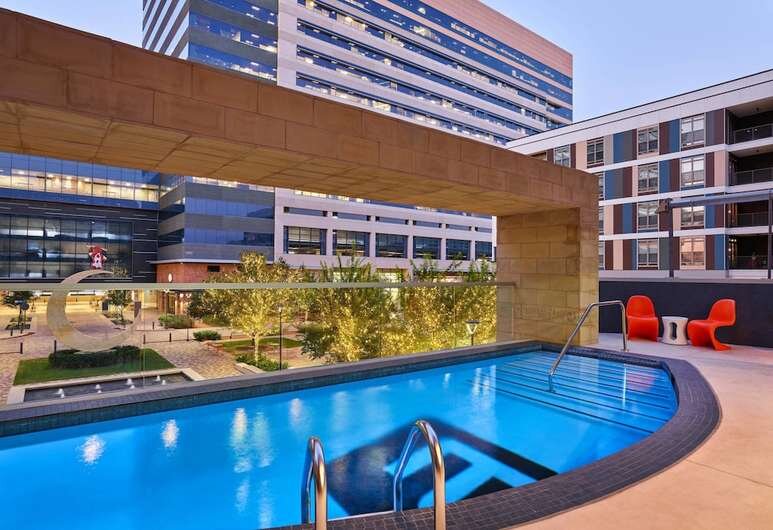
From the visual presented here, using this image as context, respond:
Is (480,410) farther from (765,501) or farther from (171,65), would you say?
(171,65)

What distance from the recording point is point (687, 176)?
2970 centimetres

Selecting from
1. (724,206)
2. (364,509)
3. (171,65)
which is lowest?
(364,509)

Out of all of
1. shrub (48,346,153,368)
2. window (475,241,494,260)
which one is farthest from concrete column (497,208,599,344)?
window (475,241,494,260)

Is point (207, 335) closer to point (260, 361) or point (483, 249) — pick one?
point (260, 361)

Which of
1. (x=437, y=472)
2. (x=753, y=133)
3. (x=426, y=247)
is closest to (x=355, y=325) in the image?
(x=437, y=472)

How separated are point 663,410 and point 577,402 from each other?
3.02 feet

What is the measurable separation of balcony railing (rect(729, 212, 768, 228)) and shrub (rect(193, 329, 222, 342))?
3085 cm

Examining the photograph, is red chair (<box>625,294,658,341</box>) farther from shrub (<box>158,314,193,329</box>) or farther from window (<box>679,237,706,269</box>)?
window (<box>679,237,706,269</box>)

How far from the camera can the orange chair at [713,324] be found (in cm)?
801

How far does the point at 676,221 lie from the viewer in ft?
97.9

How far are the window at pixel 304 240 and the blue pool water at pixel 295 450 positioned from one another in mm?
43197

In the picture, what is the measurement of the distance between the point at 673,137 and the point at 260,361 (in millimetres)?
32862

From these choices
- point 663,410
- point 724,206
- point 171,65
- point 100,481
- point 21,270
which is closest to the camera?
point 100,481

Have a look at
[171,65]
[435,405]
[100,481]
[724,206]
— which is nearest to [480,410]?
[435,405]
